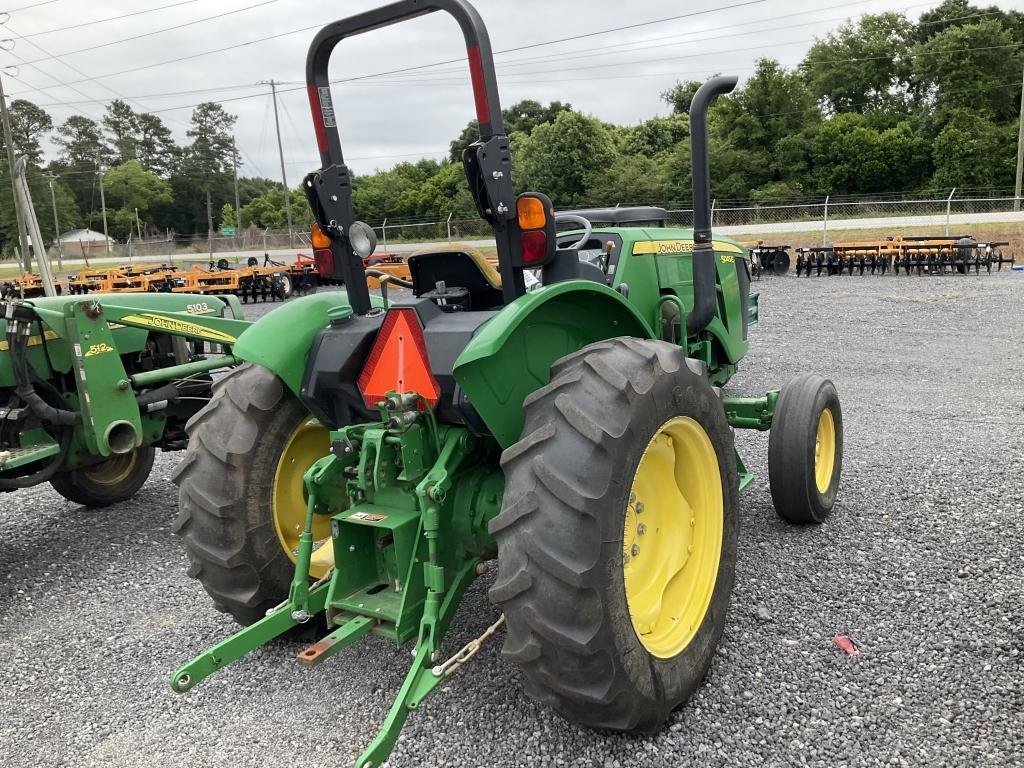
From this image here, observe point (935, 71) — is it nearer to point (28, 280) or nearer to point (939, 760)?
point (28, 280)

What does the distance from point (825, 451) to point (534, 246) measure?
8.88ft

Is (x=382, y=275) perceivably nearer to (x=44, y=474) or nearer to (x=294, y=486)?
(x=294, y=486)

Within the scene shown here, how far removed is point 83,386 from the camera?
4398mm

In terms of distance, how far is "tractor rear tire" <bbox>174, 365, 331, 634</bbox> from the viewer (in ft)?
9.54

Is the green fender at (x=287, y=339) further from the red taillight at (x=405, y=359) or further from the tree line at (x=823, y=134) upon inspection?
the tree line at (x=823, y=134)

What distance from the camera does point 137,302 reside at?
16.8 ft

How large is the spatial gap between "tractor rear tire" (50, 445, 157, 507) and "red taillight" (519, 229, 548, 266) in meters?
3.67

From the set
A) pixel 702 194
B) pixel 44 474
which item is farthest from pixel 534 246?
pixel 44 474

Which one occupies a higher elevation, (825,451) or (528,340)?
(528,340)

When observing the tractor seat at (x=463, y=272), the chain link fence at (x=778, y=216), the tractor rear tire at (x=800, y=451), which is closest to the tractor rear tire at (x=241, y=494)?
the tractor seat at (x=463, y=272)

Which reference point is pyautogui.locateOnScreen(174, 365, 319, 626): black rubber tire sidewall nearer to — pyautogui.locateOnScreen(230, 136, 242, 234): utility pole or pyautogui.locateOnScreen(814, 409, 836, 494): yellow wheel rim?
pyautogui.locateOnScreen(814, 409, 836, 494): yellow wheel rim

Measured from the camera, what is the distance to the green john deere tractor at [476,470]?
7.22ft

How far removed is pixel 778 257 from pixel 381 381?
2081cm

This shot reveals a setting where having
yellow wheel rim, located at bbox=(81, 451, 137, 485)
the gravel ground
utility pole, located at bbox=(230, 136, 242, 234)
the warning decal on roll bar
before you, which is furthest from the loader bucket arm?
utility pole, located at bbox=(230, 136, 242, 234)
